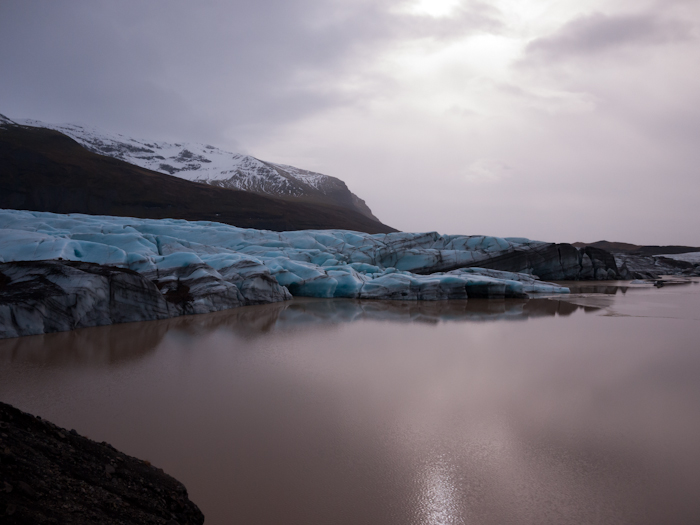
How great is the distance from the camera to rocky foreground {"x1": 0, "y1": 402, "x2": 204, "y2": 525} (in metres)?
1.89

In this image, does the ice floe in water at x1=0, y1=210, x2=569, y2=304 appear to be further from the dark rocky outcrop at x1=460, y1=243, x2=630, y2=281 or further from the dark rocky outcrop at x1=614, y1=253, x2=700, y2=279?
the dark rocky outcrop at x1=614, y1=253, x2=700, y2=279

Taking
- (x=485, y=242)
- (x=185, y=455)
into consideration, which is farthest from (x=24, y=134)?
(x=185, y=455)

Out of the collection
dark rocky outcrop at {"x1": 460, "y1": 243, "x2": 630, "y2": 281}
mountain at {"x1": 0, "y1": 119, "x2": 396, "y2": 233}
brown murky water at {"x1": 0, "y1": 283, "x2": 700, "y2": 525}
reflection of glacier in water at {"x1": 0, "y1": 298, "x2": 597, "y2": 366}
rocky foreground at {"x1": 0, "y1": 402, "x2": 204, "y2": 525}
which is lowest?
reflection of glacier in water at {"x1": 0, "y1": 298, "x2": 597, "y2": 366}

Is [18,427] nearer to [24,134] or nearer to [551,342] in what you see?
[551,342]

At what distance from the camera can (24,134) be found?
49031mm

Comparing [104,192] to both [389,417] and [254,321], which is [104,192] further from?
[389,417]

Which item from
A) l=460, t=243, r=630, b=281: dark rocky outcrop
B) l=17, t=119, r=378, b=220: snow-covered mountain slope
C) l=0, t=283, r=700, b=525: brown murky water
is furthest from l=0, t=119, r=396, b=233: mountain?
l=0, t=283, r=700, b=525: brown murky water

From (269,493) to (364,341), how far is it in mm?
5467

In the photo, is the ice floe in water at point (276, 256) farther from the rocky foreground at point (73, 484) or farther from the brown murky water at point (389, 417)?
the rocky foreground at point (73, 484)

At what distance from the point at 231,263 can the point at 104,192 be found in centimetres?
3578

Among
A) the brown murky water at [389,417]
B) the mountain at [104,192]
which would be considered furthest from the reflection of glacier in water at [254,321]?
the mountain at [104,192]

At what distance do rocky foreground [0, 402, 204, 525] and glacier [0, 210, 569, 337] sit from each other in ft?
21.8

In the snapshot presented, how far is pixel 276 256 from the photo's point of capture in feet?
60.6

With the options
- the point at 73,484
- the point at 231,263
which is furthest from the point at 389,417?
the point at 231,263
